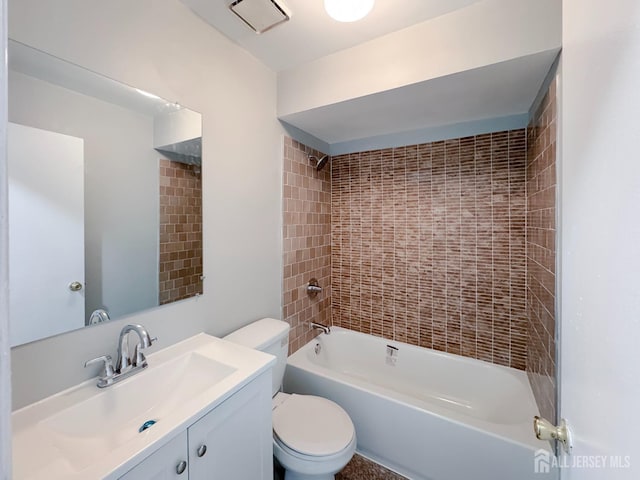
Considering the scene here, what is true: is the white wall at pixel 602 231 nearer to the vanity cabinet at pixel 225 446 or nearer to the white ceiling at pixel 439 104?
the white ceiling at pixel 439 104

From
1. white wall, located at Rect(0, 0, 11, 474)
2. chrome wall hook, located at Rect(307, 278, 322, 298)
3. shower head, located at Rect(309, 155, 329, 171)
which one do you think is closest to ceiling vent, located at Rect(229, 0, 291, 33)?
shower head, located at Rect(309, 155, 329, 171)

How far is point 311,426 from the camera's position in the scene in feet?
4.66

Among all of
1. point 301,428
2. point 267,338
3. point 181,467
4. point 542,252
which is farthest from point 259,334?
point 542,252

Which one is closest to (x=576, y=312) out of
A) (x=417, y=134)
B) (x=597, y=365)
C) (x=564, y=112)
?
(x=597, y=365)

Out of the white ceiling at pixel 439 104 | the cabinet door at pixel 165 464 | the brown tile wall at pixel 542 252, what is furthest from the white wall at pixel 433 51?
the cabinet door at pixel 165 464

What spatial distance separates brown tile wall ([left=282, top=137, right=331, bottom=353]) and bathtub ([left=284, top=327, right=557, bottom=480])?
243 mm

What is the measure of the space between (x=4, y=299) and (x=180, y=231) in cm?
111

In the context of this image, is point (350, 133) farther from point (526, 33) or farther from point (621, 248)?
point (621, 248)

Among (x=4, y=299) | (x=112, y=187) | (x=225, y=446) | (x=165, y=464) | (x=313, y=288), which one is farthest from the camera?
(x=313, y=288)

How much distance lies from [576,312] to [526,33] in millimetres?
1311

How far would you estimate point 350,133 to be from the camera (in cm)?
228

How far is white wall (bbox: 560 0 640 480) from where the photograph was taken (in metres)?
0.37

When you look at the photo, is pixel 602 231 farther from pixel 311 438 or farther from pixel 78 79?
pixel 78 79

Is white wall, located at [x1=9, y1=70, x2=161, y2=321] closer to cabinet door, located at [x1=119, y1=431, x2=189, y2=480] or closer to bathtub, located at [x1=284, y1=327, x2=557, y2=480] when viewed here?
cabinet door, located at [x1=119, y1=431, x2=189, y2=480]
